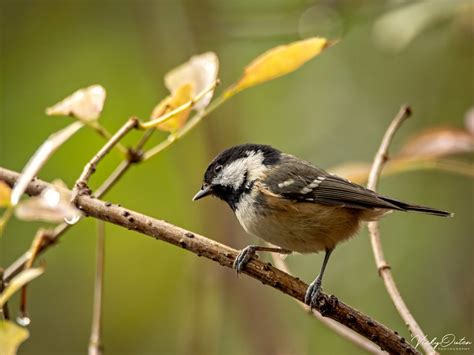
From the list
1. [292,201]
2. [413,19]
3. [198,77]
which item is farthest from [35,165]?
[413,19]

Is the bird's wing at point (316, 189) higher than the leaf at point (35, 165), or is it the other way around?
the bird's wing at point (316, 189)

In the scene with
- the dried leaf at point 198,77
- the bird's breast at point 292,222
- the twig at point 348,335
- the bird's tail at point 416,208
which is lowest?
the twig at point 348,335

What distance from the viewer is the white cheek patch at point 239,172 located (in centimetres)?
302

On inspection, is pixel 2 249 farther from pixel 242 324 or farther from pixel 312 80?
pixel 312 80

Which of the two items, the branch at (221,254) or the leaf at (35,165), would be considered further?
the branch at (221,254)

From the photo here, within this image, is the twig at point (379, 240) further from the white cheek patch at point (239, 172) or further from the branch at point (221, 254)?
the white cheek patch at point (239, 172)

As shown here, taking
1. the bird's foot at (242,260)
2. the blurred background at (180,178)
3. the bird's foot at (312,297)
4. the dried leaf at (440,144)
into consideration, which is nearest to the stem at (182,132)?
the bird's foot at (242,260)

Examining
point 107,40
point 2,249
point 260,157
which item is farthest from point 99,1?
point 260,157

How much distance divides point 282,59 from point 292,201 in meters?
1.23

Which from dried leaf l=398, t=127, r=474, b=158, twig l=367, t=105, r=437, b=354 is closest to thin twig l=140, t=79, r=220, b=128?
twig l=367, t=105, r=437, b=354

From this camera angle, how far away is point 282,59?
1688 millimetres

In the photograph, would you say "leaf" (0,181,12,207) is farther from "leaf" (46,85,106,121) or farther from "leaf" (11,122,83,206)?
"leaf" (46,85,106,121)

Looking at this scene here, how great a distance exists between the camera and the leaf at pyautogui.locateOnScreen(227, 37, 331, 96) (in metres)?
1.68

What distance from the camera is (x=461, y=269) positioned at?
4398mm
